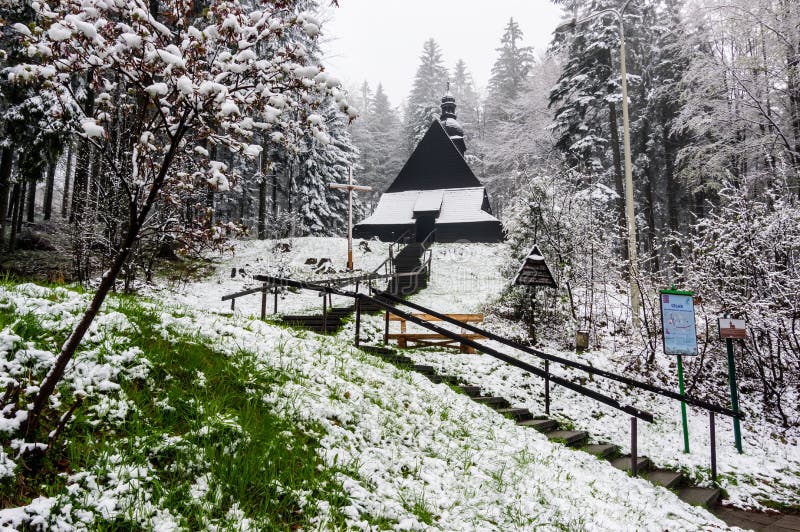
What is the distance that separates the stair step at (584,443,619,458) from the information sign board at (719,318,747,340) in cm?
315

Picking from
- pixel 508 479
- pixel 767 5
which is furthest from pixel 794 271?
pixel 767 5

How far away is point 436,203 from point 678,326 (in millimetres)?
23492

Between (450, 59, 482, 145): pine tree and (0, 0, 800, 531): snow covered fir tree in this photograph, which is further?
(450, 59, 482, 145): pine tree

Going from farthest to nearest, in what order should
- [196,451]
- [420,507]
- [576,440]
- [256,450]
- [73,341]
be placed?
[576,440] → [420,507] → [256,450] → [196,451] → [73,341]

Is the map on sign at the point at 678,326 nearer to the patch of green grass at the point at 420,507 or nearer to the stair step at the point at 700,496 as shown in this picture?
the stair step at the point at 700,496

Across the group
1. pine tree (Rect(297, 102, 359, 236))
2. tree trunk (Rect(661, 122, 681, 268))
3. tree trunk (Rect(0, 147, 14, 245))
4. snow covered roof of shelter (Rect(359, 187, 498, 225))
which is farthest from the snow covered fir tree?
pine tree (Rect(297, 102, 359, 236))

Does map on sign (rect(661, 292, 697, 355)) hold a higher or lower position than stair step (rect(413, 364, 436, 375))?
higher

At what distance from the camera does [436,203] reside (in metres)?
30.8

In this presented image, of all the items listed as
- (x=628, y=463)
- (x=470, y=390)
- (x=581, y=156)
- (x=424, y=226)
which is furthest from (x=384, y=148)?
(x=628, y=463)

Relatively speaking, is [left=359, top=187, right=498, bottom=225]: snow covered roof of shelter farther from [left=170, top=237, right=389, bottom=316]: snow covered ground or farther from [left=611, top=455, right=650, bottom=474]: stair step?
[left=611, top=455, right=650, bottom=474]: stair step

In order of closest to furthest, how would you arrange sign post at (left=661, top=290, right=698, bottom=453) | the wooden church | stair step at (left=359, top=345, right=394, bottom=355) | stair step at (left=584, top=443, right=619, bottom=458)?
1. stair step at (left=584, top=443, right=619, bottom=458)
2. sign post at (left=661, top=290, right=698, bottom=453)
3. stair step at (left=359, top=345, right=394, bottom=355)
4. the wooden church

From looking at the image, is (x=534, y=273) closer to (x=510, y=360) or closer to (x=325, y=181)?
(x=510, y=360)

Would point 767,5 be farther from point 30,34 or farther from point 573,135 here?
point 30,34

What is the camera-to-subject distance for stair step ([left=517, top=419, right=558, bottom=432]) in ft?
24.5
